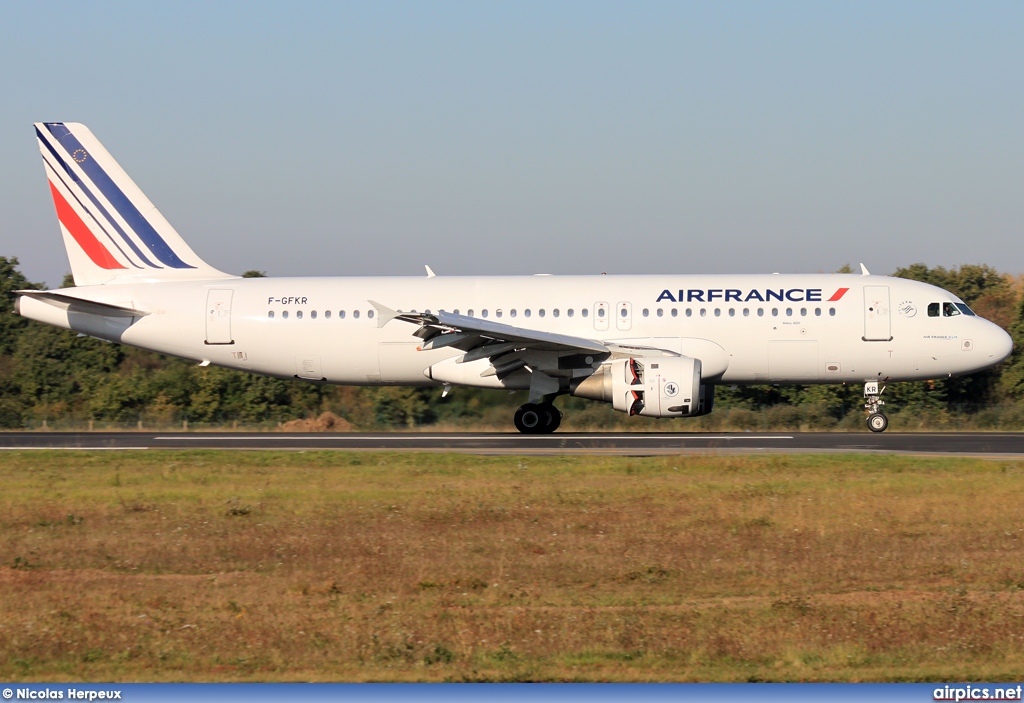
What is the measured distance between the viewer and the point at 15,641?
983cm

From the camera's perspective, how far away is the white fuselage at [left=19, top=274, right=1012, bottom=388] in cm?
2834

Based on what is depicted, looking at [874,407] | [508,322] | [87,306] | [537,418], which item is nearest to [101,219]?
[87,306]

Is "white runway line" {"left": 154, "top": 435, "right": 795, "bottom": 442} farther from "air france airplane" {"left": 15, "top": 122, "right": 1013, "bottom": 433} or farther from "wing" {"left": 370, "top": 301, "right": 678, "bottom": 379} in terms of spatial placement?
"wing" {"left": 370, "top": 301, "right": 678, "bottom": 379}

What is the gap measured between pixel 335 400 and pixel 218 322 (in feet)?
32.7

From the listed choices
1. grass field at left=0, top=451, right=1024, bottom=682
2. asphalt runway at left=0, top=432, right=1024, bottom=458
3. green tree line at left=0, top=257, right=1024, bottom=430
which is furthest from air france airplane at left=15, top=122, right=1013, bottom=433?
grass field at left=0, top=451, right=1024, bottom=682

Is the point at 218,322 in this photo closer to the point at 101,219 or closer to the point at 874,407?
the point at 101,219

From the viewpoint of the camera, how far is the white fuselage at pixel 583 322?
2834 centimetres

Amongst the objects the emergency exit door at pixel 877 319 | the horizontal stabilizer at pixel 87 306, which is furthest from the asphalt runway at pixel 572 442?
the horizontal stabilizer at pixel 87 306

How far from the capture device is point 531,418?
29.4m

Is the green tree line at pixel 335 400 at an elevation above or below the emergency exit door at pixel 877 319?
below

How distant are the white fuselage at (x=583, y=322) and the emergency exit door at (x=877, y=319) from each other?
0.03 meters

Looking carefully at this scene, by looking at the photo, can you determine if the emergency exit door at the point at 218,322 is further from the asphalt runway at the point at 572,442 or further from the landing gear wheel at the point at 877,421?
the landing gear wheel at the point at 877,421

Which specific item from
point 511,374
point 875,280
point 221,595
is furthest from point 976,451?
point 221,595

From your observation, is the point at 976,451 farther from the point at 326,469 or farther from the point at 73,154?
the point at 73,154
